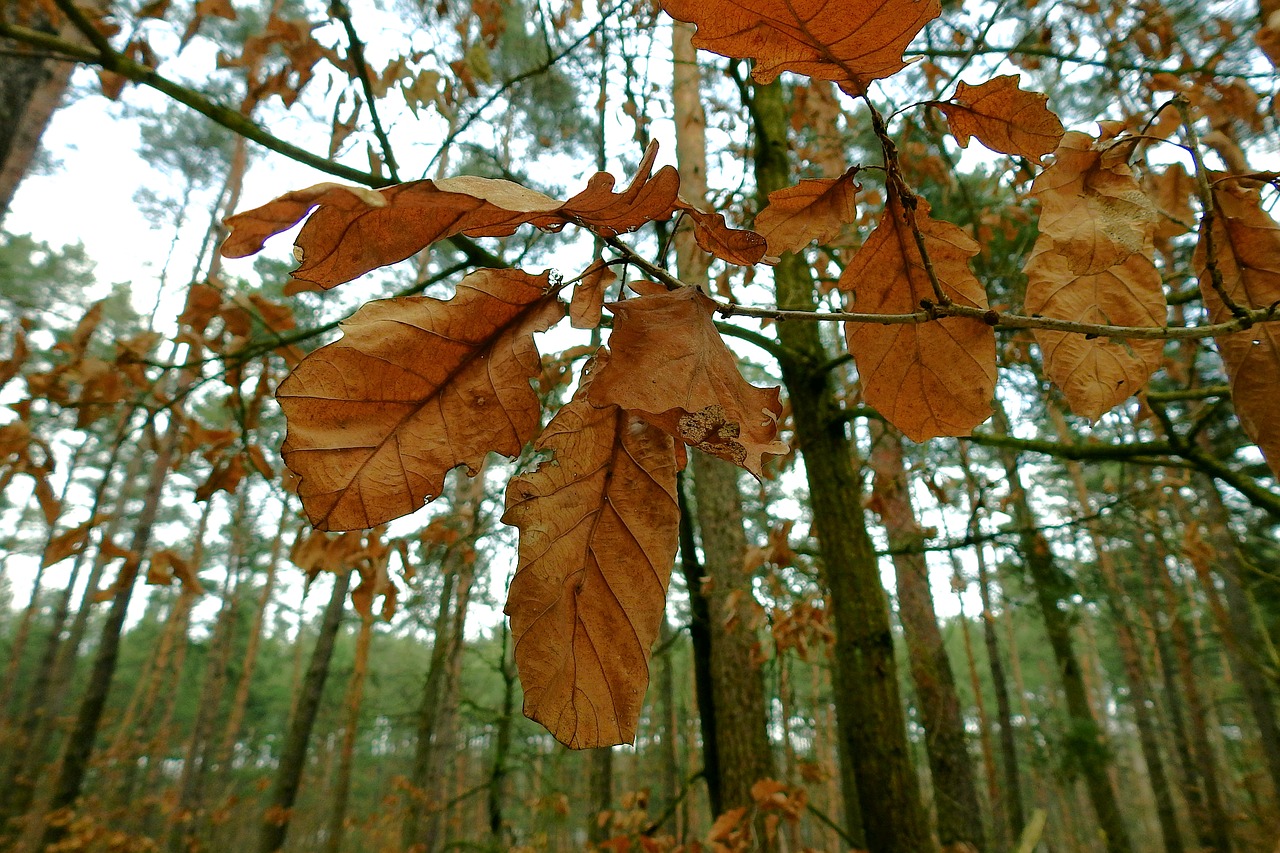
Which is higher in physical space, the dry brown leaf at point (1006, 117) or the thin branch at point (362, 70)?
the thin branch at point (362, 70)

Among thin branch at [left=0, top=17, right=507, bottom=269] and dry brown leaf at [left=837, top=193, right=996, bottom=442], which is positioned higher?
thin branch at [left=0, top=17, right=507, bottom=269]

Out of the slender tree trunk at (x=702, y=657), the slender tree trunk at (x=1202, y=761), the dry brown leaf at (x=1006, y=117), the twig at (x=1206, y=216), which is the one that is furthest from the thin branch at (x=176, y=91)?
the slender tree trunk at (x=1202, y=761)

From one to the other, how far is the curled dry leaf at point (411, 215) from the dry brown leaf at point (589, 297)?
0.26 feet

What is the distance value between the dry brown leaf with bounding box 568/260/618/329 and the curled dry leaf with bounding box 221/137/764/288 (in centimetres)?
8

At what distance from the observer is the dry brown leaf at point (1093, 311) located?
0.65 metres

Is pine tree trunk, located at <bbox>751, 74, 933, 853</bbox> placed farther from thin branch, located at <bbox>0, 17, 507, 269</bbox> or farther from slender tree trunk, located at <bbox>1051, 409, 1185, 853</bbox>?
slender tree trunk, located at <bbox>1051, 409, 1185, 853</bbox>

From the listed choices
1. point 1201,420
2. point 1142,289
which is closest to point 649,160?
point 1142,289

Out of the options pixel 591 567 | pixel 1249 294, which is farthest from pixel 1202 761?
pixel 591 567

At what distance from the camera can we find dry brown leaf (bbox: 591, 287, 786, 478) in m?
0.43

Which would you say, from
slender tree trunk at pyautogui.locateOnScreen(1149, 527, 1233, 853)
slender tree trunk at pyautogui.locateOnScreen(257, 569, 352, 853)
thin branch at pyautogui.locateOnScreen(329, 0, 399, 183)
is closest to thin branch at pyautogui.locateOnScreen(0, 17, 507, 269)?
thin branch at pyautogui.locateOnScreen(329, 0, 399, 183)

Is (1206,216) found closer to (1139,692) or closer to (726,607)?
(726,607)

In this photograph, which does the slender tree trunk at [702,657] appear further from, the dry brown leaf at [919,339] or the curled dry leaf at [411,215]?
the curled dry leaf at [411,215]

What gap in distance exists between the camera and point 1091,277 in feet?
2.15

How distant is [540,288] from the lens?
1.64 feet
